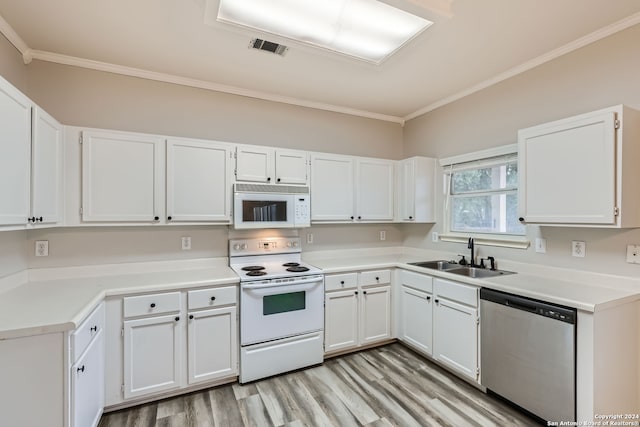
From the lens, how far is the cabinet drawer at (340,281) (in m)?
2.91

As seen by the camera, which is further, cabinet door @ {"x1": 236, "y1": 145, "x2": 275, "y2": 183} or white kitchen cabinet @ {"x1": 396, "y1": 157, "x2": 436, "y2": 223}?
white kitchen cabinet @ {"x1": 396, "y1": 157, "x2": 436, "y2": 223}

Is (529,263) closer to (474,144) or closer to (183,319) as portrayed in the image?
(474,144)

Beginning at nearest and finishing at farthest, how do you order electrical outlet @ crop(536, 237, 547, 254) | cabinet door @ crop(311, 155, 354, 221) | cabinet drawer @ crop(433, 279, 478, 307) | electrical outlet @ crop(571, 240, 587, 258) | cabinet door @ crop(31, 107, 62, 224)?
cabinet door @ crop(31, 107, 62, 224)
electrical outlet @ crop(571, 240, 587, 258)
cabinet drawer @ crop(433, 279, 478, 307)
electrical outlet @ crop(536, 237, 547, 254)
cabinet door @ crop(311, 155, 354, 221)

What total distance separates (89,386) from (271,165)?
2.10 metres

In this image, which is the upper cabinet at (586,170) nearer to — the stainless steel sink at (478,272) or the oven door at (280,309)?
the stainless steel sink at (478,272)

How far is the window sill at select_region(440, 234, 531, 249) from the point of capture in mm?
2649

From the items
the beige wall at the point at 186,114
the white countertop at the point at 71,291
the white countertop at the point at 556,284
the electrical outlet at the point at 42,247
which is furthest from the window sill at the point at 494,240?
the electrical outlet at the point at 42,247

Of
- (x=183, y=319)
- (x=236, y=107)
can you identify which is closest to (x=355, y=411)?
(x=183, y=319)

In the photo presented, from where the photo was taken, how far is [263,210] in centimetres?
291

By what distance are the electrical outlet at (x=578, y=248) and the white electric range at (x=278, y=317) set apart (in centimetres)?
200

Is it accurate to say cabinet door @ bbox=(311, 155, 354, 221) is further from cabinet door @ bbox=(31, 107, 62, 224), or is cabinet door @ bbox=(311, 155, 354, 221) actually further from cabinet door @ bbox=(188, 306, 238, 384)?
cabinet door @ bbox=(31, 107, 62, 224)

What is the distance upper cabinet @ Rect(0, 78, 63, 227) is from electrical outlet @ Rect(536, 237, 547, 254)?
3569 millimetres

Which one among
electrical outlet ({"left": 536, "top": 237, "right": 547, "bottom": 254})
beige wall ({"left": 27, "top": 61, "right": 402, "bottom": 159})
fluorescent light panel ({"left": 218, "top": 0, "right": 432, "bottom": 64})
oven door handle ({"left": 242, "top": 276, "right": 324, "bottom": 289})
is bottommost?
oven door handle ({"left": 242, "top": 276, "right": 324, "bottom": 289})

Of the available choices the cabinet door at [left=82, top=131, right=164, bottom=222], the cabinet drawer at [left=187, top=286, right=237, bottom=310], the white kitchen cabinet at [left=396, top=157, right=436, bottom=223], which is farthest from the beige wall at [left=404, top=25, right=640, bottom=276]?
the cabinet door at [left=82, top=131, right=164, bottom=222]
